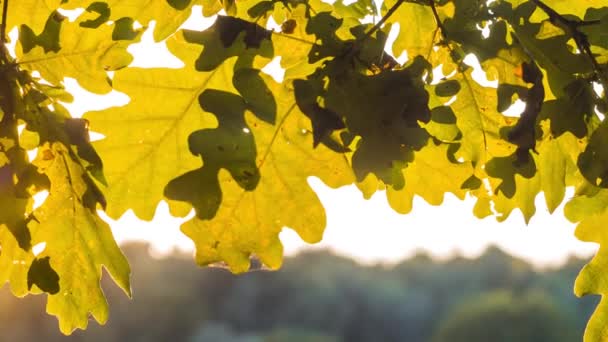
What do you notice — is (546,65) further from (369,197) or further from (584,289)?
(584,289)

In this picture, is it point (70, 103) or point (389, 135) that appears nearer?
point (389, 135)

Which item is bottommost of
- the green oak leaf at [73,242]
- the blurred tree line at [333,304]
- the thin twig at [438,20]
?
the blurred tree line at [333,304]

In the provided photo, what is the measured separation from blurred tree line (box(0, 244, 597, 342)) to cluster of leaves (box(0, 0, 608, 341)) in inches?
1592

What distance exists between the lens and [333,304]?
5081 cm

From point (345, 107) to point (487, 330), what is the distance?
42249 mm

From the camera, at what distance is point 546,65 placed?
1.93 m

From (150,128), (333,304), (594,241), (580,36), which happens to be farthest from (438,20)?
(333,304)

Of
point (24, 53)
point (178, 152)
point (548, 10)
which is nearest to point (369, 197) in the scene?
point (178, 152)

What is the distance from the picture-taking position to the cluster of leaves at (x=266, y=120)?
6.06 ft

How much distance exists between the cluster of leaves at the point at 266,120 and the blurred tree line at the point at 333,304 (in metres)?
40.4

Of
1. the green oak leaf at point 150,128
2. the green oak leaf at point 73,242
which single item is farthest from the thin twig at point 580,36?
the green oak leaf at point 73,242

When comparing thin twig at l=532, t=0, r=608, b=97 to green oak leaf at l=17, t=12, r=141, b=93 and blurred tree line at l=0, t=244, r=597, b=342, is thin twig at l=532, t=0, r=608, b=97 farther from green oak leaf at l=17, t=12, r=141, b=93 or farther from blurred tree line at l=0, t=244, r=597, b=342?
blurred tree line at l=0, t=244, r=597, b=342

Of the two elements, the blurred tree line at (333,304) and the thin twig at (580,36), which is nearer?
the thin twig at (580,36)

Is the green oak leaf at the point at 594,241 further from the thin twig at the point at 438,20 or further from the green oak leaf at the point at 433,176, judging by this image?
the thin twig at the point at 438,20
